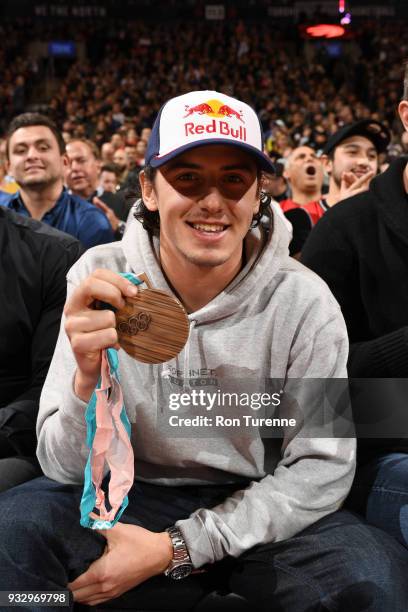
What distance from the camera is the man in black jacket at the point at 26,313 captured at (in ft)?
5.95

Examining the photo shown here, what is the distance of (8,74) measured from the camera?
56.7 ft

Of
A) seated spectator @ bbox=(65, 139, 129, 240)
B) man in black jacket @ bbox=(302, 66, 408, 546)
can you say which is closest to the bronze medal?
man in black jacket @ bbox=(302, 66, 408, 546)

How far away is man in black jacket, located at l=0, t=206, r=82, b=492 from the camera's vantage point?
1.81 meters

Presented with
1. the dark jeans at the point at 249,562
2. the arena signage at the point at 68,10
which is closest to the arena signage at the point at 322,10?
the arena signage at the point at 68,10

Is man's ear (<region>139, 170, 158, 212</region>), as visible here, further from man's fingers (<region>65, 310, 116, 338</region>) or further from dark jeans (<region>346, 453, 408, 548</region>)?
dark jeans (<region>346, 453, 408, 548</region>)

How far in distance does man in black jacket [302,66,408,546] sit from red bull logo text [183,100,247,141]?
554 millimetres

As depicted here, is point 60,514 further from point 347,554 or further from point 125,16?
point 125,16

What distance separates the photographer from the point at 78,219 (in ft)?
12.2

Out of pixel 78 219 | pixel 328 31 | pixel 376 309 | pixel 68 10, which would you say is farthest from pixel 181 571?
pixel 68 10

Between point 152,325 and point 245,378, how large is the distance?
13.3 inches

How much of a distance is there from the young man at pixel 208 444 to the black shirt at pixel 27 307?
16.7 inches

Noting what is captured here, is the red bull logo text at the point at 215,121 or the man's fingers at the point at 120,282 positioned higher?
the red bull logo text at the point at 215,121

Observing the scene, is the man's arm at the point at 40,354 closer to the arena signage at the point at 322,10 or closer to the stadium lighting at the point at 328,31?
the stadium lighting at the point at 328,31

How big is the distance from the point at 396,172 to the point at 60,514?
1145 millimetres
